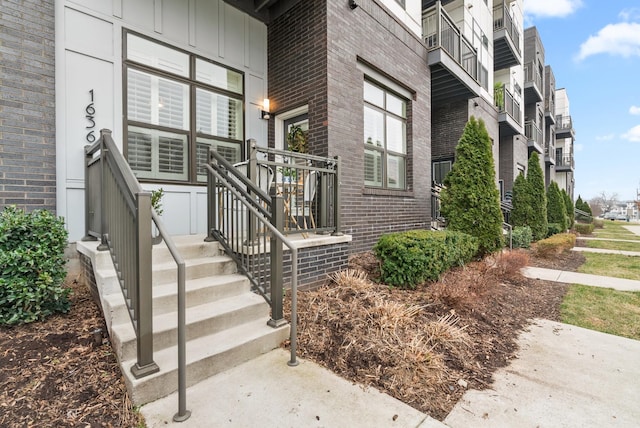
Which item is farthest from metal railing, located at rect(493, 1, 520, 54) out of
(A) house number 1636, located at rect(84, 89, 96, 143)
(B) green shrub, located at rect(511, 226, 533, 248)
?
(A) house number 1636, located at rect(84, 89, 96, 143)

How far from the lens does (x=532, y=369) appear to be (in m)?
2.75

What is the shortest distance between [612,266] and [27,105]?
1136 centimetres

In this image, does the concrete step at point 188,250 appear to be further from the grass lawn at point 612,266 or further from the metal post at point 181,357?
the grass lawn at point 612,266

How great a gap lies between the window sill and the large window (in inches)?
100

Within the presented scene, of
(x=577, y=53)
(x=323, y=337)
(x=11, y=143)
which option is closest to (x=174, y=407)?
(x=323, y=337)

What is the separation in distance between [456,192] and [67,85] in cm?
707

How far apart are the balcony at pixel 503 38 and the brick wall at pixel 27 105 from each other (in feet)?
46.7

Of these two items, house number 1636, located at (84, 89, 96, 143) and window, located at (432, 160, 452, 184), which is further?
window, located at (432, 160, 452, 184)

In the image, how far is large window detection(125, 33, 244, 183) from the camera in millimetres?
4621

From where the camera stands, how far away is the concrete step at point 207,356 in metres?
2.14

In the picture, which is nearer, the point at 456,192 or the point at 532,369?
the point at 532,369

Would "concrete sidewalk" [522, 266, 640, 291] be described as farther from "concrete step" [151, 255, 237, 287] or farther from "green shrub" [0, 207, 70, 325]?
"green shrub" [0, 207, 70, 325]

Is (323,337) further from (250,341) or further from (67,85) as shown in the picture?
(67,85)

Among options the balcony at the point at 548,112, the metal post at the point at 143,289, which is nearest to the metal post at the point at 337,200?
the metal post at the point at 143,289
